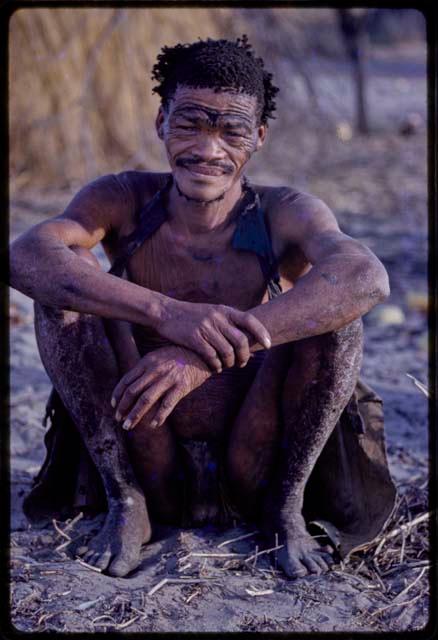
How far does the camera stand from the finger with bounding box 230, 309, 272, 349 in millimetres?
2299

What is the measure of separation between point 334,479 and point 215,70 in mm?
1263

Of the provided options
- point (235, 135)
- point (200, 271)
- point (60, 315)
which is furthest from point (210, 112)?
point (60, 315)

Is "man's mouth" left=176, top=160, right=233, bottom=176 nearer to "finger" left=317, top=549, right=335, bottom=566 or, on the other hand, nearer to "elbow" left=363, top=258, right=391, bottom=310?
"elbow" left=363, top=258, right=391, bottom=310

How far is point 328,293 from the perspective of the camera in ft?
7.76

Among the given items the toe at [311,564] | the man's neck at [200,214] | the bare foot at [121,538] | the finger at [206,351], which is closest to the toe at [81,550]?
the bare foot at [121,538]

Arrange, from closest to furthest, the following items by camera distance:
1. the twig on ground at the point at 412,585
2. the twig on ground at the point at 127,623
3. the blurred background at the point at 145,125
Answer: the twig on ground at the point at 127,623 < the twig on ground at the point at 412,585 < the blurred background at the point at 145,125

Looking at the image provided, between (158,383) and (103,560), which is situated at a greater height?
(158,383)

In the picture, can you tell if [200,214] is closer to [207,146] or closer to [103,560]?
[207,146]

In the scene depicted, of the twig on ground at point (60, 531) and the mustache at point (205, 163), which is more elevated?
the mustache at point (205, 163)

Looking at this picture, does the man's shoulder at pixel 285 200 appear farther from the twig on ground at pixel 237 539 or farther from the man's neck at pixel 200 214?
the twig on ground at pixel 237 539

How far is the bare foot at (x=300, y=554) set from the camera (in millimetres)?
2525

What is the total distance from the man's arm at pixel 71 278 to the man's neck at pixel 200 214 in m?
0.26

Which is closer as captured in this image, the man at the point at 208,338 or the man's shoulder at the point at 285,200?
the man at the point at 208,338

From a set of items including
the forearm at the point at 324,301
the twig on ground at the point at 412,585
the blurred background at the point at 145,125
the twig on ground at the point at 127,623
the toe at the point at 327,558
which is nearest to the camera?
the twig on ground at the point at 127,623
